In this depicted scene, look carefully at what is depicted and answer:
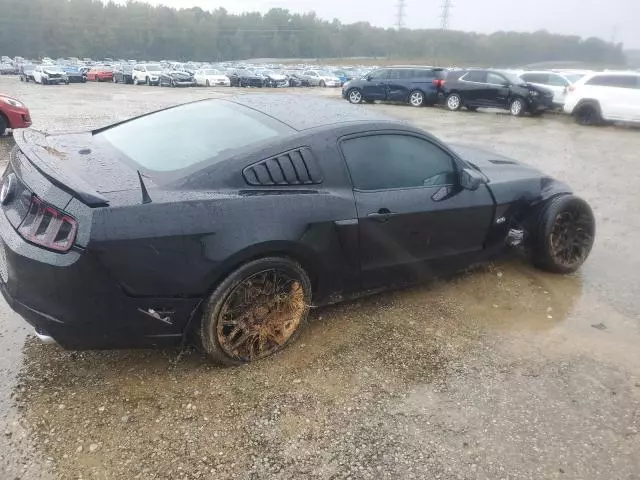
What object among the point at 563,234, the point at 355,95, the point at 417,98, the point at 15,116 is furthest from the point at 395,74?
the point at 563,234

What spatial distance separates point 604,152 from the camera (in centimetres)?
1054

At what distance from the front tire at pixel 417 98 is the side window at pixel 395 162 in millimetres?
16722

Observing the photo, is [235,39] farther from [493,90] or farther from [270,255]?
[270,255]

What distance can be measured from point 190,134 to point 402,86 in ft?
58.1

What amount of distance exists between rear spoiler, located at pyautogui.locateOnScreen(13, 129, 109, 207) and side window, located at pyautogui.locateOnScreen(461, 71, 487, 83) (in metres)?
16.8

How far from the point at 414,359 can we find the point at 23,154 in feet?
8.44

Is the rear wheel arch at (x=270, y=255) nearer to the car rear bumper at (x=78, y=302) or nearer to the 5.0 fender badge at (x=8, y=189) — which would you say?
the car rear bumper at (x=78, y=302)

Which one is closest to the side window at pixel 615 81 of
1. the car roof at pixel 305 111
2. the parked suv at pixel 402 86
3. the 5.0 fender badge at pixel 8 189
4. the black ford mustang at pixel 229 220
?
the parked suv at pixel 402 86

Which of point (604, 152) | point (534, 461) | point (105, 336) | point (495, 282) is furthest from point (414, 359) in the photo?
point (604, 152)

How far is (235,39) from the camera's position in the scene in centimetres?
12194

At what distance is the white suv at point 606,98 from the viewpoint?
45.8ft

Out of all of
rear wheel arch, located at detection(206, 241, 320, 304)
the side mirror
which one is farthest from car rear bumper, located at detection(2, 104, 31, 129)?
the side mirror

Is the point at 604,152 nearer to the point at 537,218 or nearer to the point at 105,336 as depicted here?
the point at 537,218

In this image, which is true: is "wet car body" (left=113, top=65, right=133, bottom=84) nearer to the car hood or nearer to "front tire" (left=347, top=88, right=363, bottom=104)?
"front tire" (left=347, top=88, right=363, bottom=104)
